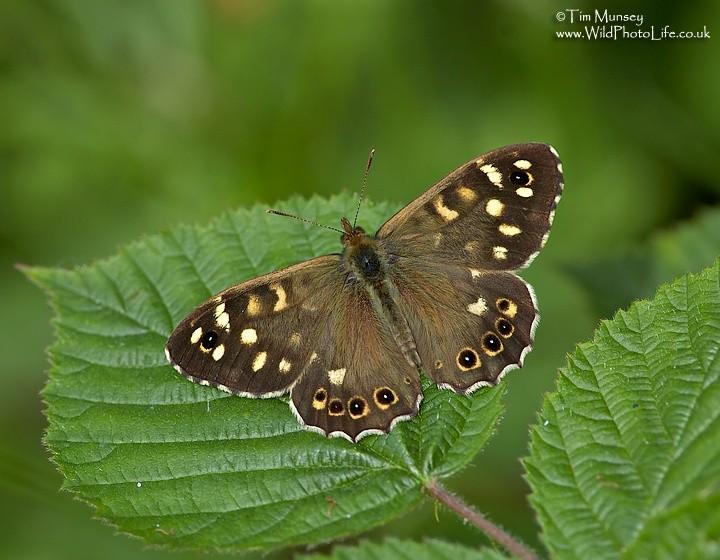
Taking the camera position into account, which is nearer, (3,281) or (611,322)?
(611,322)

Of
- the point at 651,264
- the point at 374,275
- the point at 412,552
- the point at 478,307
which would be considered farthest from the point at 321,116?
the point at 412,552

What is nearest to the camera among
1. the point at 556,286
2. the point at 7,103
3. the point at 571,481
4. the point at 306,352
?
the point at 571,481

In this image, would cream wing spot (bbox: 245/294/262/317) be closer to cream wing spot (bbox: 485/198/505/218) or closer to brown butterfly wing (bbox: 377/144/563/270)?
brown butterfly wing (bbox: 377/144/563/270)

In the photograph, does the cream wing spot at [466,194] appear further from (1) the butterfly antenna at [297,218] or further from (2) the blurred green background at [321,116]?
(2) the blurred green background at [321,116]

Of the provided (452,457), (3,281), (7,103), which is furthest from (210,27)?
(452,457)

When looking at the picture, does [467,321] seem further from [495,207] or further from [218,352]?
[218,352]

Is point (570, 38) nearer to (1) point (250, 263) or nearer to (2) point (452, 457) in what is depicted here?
(1) point (250, 263)
